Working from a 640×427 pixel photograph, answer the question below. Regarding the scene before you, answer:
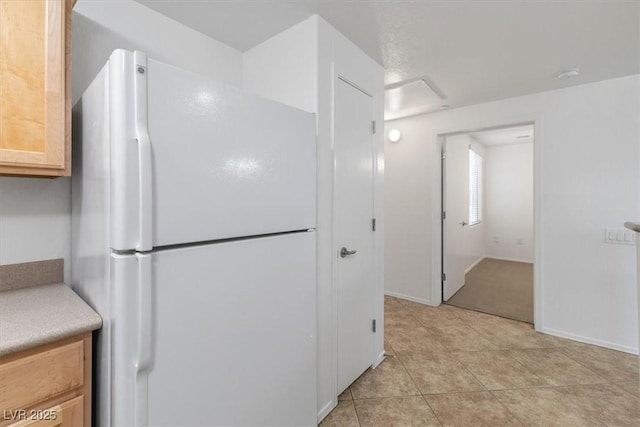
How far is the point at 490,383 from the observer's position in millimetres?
1941

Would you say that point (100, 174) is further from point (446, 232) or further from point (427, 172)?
point (446, 232)

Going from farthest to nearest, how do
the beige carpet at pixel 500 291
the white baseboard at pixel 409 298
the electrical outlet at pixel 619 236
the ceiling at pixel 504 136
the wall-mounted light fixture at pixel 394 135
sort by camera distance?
the ceiling at pixel 504 136 → the wall-mounted light fixture at pixel 394 135 → the white baseboard at pixel 409 298 → the beige carpet at pixel 500 291 → the electrical outlet at pixel 619 236

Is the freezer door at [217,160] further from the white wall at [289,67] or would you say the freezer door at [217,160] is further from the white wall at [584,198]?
the white wall at [584,198]

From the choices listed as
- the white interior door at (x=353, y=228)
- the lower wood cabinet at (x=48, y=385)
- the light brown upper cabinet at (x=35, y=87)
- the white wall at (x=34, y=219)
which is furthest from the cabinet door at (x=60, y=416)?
the white interior door at (x=353, y=228)

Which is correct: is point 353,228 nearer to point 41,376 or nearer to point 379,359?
point 379,359

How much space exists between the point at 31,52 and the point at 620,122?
12.6 feet

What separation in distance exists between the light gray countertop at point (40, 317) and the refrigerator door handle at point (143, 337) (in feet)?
0.64

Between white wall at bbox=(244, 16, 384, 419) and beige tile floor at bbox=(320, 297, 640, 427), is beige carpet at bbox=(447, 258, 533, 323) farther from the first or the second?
white wall at bbox=(244, 16, 384, 419)

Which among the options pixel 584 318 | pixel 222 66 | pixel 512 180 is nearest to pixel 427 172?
pixel 584 318

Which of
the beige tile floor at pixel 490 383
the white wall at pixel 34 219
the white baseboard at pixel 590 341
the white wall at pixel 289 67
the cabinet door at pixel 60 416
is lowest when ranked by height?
the beige tile floor at pixel 490 383

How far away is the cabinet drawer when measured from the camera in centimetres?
75

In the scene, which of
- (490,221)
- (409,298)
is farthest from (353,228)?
(490,221)

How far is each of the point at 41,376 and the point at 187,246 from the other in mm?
532

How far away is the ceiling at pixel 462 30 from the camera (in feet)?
4.98
